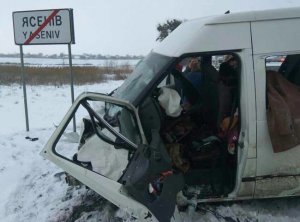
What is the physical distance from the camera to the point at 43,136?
767 centimetres

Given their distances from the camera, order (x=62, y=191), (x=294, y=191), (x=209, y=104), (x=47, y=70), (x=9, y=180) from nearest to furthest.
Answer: (x=294, y=191)
(x=209, y=104)
(x=62, y=191)
(x=9, y=180)
(x=47, y=70)

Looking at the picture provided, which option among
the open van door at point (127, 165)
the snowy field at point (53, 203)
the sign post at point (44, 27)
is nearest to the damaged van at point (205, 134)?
the open van door at point (127, 165)

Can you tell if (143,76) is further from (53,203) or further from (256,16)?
(53,203)

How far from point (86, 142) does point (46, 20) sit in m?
4.35

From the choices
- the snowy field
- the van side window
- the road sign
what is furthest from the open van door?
the road sign

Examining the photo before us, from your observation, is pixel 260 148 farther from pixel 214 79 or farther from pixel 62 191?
pixel 62 191

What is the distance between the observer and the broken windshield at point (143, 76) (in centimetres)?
381

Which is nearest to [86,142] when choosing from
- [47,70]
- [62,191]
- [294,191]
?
[62,191]

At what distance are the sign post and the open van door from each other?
3.80 m

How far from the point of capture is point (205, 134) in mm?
4336


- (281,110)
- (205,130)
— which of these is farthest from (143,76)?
(281,110)

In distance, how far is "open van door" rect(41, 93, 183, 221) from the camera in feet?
10.8

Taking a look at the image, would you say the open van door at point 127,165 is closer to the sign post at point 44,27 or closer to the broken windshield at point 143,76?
the broken windshield at point 143,76

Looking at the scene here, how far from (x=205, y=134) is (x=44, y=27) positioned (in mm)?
4494
